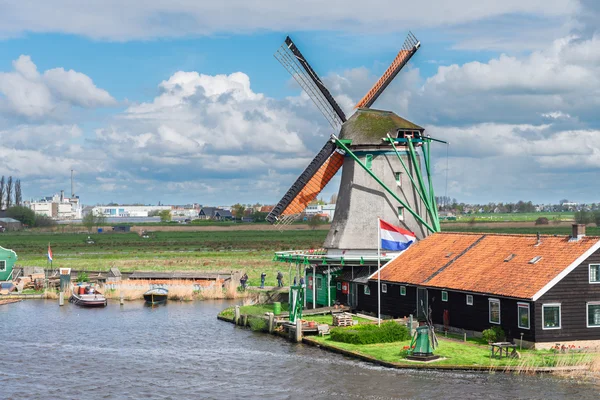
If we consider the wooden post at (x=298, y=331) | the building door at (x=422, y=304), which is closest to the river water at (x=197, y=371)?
the wooden post at (x=298, y=331)

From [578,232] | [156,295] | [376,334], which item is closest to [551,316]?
[578,232]

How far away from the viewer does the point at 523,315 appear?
3688cm

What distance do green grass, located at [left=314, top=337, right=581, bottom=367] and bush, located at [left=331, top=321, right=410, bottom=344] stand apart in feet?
1.11

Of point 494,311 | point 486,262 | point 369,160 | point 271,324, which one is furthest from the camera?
point 369,160

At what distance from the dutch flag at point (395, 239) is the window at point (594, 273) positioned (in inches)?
527

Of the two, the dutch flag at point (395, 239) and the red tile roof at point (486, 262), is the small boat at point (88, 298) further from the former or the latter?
the red tile roof at point (486, 262)

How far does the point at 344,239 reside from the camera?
52.7 meters

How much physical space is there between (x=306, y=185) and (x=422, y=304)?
13.8 meters

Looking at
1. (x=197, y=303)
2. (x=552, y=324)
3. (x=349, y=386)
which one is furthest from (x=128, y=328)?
(x=552, y=324)

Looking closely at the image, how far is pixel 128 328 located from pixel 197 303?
12.6 metres

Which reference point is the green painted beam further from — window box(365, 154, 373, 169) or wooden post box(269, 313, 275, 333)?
wooden post box(269, 313, 275, 333)

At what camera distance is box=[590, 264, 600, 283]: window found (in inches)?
1473

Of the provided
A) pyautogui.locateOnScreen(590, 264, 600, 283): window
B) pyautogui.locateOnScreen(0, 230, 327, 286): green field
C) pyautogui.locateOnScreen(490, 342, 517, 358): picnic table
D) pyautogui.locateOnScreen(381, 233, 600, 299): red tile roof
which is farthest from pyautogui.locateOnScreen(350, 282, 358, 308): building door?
pyautogui.locateOnScreen(0, 230, 327, 286): green field

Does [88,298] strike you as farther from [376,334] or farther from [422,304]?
[376,334]
